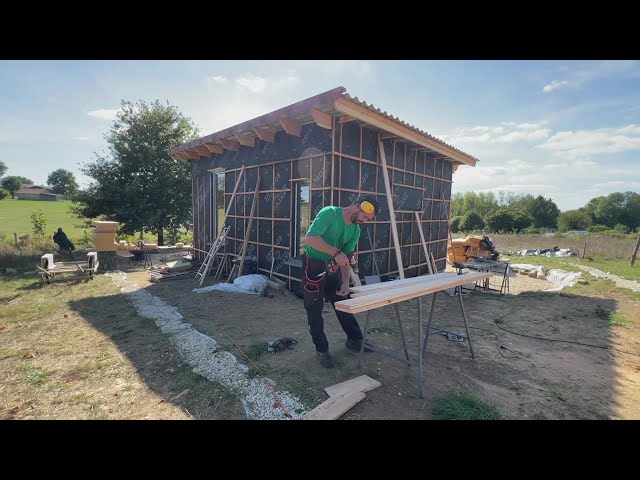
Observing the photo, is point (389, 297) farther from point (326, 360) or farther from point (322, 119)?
point (322, 119)

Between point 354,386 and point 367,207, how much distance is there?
5.99 ft

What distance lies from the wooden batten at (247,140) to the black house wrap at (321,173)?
3cm

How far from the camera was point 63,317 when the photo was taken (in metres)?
5.27

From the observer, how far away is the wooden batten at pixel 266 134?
7014 mm

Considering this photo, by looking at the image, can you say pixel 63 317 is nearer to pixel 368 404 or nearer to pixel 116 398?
pixel 116 398

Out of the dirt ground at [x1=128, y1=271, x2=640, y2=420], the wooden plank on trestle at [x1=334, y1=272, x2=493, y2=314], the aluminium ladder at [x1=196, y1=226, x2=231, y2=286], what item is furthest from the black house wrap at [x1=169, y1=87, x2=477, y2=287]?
the wooden plank on trestle at [x1=334, y1=272, x2=493, y2=314]

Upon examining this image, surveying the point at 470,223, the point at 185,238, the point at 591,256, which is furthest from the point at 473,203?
the point at 185,238

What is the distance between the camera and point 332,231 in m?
3.33

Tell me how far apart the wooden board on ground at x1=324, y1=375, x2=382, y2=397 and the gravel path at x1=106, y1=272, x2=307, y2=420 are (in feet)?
1.07

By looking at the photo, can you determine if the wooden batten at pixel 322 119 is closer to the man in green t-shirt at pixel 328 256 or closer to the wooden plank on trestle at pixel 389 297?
the man in green t-shirt at pixel 328 256

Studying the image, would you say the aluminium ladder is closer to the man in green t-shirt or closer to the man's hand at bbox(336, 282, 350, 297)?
the man in green t-shirt

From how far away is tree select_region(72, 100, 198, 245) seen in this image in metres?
14.0
